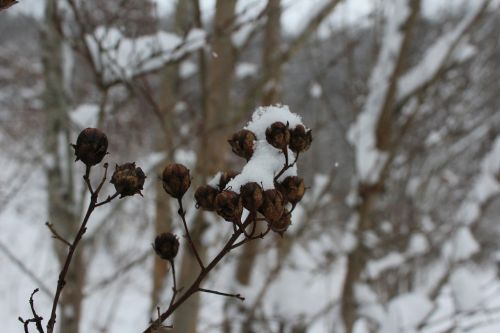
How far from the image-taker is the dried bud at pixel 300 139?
74cm

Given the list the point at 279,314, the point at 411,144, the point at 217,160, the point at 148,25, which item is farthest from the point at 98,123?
the point at 411,144

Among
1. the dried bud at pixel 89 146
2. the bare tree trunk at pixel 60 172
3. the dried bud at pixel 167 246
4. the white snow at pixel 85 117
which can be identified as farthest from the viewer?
the bare tree trunk at pixel 60 172

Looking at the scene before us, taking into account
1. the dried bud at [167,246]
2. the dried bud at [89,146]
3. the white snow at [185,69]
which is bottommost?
the dried bud at [167,246]

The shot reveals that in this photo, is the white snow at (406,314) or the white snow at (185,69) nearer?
the white snow at (406,314)

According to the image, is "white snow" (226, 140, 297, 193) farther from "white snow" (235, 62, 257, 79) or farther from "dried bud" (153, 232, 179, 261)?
"white snow" (235, 62, 257, 79)

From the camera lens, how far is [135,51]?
1.59 metres

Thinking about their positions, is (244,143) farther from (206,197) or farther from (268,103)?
(268,103)

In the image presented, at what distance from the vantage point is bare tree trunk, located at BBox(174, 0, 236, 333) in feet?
6.92

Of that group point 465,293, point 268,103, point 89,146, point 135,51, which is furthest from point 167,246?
point 465,293

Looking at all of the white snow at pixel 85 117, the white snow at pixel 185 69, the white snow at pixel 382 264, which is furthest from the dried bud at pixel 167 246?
the white snow at pixel 185 69

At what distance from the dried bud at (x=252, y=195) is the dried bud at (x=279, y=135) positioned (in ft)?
0.29

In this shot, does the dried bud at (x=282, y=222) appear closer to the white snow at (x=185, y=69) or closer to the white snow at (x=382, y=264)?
the white snow at (x=382, y=264)

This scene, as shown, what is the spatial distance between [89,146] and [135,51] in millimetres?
1026

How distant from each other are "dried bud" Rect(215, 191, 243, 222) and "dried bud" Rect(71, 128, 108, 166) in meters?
0.19
